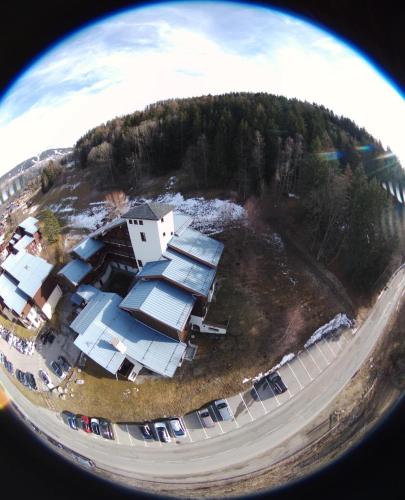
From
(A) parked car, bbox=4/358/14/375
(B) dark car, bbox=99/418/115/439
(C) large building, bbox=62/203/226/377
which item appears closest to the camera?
(A) parked car, bbox=4/358/14/375

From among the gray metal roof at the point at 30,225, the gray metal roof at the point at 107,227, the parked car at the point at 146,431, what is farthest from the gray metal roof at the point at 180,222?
the parked car at the point at 146,431

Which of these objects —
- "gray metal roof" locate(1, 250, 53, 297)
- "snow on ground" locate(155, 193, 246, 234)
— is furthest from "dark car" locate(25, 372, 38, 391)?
"snow on ground" locate(155, 193, 246, 234)

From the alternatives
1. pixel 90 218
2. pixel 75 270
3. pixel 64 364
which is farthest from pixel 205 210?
pixel 64 364

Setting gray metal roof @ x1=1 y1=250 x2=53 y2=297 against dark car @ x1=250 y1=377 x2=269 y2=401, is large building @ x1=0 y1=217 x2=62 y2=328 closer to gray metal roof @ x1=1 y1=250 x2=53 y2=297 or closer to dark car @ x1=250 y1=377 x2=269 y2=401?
gray metal roof @ x1=1 y1=250 x2=53 y2=297

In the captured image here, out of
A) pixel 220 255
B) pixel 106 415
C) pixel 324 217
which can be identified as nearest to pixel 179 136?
pixel 220 255

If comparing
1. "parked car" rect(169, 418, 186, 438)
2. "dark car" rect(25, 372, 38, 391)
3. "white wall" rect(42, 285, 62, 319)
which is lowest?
"parked car" rect(169, 418, 186, 438)

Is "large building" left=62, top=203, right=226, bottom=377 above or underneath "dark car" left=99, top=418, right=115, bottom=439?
above

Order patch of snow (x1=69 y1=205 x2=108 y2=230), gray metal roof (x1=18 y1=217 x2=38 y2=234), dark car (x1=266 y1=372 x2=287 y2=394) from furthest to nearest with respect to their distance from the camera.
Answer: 1. patch of snow (x1=69 y1=205 x2=108 y2=230)
2. gray metal roof (x1=18 y1=217 x2=38 y2=234)
3. dark car (x1=266 y1=372 x2=287 y2=394)

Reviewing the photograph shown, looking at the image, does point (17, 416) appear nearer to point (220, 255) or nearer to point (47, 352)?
point (47, 352)
